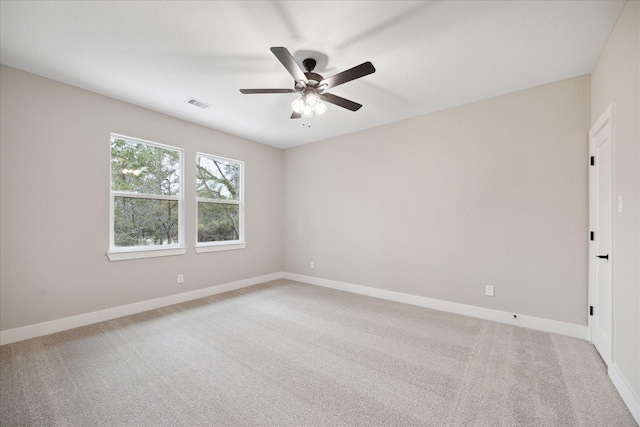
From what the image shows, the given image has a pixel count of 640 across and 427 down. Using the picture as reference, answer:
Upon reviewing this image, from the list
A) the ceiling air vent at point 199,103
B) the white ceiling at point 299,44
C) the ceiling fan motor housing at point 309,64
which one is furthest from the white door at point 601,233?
the ceiling air vent at point 199,103

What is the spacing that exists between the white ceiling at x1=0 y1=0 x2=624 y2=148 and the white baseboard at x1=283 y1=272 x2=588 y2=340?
2.63m

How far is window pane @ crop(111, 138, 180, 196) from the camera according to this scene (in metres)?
3.48

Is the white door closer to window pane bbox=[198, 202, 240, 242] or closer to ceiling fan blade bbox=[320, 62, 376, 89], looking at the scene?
ceiling fan blade bbox=[320, 62, 376, 89]

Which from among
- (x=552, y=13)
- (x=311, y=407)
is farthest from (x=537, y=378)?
(x=552, y=13)

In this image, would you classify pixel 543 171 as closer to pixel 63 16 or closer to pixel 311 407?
pixel 311 407

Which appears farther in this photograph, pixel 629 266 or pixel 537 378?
pixel 537 378

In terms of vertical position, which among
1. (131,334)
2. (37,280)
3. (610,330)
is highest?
(37,280)

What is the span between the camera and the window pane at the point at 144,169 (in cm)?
348

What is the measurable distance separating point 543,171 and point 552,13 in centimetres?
164

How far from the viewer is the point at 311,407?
1790 mm

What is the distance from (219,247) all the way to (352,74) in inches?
137

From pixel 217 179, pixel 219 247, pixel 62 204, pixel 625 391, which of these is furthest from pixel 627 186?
pixel 62 204

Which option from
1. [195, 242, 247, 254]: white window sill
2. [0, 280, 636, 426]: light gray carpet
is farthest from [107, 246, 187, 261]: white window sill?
[0, 280, 636, 426]: light gray carpet

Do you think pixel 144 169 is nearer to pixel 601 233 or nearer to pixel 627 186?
pixel 627 186
